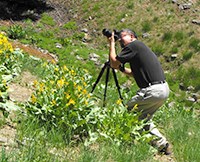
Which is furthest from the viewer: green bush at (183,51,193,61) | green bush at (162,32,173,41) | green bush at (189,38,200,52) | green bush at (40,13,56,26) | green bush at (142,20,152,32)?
green bush at (40,13,56,26)

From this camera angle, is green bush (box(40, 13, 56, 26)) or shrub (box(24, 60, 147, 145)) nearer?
shrub (box(24, 60, 147, 145))

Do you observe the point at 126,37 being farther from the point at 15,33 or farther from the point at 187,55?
the point at 15,33

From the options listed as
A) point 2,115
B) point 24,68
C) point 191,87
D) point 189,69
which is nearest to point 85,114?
point 2,115

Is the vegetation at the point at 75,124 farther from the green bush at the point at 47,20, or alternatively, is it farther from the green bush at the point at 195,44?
the green bush at the point at 47,20

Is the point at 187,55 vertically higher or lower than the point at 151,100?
lower

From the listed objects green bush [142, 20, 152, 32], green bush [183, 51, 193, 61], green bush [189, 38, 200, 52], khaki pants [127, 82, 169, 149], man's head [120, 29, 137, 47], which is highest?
man's head [120, 29, 137, 47]

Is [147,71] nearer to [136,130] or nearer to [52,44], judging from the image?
[136,130]

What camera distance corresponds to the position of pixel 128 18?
22328 mm

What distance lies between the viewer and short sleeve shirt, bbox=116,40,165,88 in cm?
528

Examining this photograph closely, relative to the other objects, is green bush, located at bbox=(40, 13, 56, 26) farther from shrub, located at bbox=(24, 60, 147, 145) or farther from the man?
shrub, located at bbox=(24, 60, 147, 145)

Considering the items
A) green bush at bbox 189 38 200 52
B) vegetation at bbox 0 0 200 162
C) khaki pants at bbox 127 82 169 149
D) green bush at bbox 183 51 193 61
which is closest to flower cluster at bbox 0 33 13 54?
vegetation at bbox 0 0 200 162

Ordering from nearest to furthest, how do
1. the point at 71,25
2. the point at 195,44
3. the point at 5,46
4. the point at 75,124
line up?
1. the point at 75,124
2. the point at 5,46
3. the point at 195,44
4. the point at 71,25

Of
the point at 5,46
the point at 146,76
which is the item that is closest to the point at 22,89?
the point at 5,46

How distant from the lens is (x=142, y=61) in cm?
532
